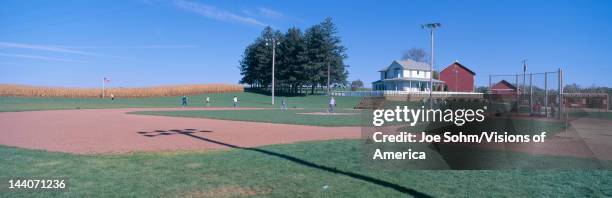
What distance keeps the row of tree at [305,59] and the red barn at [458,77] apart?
51.9 ft

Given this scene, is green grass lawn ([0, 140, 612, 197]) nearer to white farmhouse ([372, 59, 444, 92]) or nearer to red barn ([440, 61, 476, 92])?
white farmhouse ([372, 59, 444, 92])

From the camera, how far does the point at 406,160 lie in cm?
923

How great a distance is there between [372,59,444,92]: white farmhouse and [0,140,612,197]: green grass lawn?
53704 mm

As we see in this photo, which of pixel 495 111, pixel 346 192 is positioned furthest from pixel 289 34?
pixel 346 192

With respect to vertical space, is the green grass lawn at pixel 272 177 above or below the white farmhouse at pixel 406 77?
below

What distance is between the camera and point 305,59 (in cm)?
6806

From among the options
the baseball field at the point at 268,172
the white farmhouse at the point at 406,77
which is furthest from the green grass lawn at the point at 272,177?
the white farmhouse at the point at 406,77

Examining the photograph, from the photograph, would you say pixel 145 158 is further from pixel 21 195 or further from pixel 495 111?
pixel 495 111

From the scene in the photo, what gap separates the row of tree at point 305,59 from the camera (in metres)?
68.2

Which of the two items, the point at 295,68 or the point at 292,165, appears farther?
the point at 295,68

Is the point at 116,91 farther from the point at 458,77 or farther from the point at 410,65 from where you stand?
the point at 458,77

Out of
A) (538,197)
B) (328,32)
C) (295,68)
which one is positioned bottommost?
(538,197)

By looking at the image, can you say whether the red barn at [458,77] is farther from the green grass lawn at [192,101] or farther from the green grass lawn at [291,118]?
the green grass lawn at [291,118]

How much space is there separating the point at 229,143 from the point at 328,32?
61.5 metres
